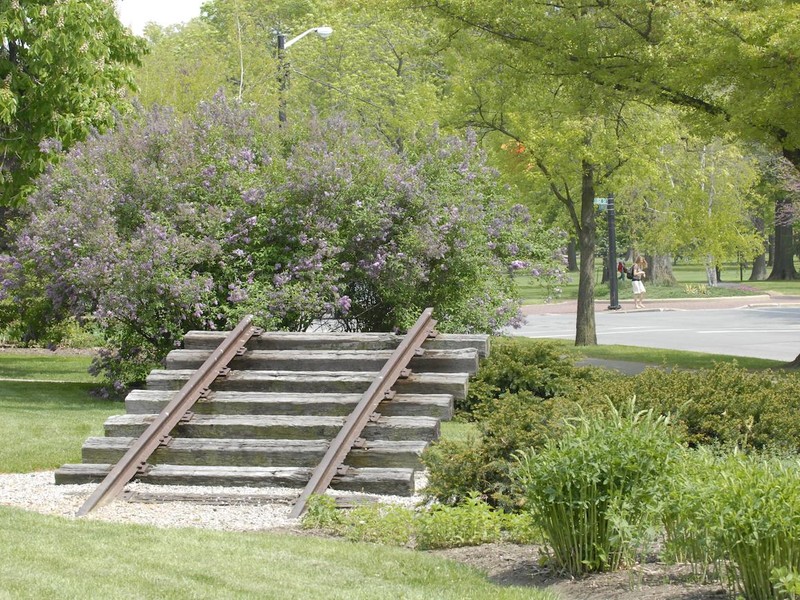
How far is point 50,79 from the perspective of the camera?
21.0 metres

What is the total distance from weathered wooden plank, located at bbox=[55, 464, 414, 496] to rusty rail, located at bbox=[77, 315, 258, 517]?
224 millimetres

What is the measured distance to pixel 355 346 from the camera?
12.5m

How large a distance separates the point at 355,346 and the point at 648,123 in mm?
17078

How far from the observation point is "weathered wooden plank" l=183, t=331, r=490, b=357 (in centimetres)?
1230

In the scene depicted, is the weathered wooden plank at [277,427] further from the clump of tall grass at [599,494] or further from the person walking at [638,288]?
the person walking at [638,288]

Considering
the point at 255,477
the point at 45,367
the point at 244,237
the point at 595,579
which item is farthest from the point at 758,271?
the point at 595,579

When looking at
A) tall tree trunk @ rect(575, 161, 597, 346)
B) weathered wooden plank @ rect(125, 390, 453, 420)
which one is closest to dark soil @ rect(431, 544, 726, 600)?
weathered wooden plank @ rect(125, 390, 453, 420)

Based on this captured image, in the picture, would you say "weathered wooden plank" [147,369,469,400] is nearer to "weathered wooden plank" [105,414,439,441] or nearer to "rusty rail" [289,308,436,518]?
"rusty rail" [289,308,436,518]

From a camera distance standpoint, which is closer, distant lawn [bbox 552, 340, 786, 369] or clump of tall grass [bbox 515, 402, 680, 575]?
clump of tall grass [bbox 515, 402, 680, 575]

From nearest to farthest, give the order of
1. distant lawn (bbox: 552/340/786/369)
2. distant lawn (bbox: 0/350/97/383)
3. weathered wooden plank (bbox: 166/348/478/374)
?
weathered wooden plank (bbox: 166/348/478/374) → distant lawn (bbox: 0/350/97/383) → distant lawn (bbox: 552/340/786/369)

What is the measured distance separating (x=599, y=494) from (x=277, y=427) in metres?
4.76

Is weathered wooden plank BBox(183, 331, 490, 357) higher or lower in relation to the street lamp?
lower

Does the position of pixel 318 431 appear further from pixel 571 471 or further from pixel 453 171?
pixel 453 171

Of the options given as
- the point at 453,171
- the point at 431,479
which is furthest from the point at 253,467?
the point at 453,171
